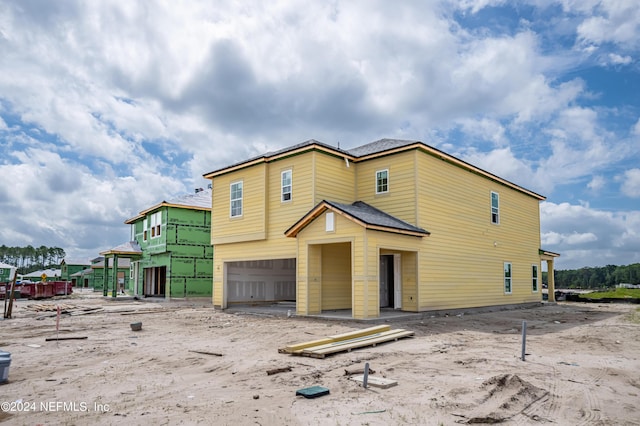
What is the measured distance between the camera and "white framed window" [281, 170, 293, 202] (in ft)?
66.4

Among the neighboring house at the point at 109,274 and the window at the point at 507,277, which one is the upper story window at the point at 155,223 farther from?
the window at the point at 507,277

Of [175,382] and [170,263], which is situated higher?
[170,263]

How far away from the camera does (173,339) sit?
13.7m

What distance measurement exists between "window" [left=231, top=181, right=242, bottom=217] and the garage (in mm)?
2841

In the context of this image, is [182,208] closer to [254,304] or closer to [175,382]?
[254,304]

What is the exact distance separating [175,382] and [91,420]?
2.15 meters

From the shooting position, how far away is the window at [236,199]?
887 inches

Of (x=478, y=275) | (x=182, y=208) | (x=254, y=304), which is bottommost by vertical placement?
(x=254, y=304)

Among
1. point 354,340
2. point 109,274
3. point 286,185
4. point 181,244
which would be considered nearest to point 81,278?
point 109,274

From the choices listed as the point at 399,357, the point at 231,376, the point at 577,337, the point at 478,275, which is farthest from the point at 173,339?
the point at 478,275

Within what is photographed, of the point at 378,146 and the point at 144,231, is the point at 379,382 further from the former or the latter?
the point at 144,231

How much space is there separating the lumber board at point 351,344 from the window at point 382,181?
25.1 ft

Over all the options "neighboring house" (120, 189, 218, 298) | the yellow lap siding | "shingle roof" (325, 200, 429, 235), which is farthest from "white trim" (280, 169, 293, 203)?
"neighboring house" (120, 189, 218, 298)

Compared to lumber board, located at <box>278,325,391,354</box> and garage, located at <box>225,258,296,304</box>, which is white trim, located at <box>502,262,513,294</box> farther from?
lumber board, located at <box>278,325,391,354</box>
